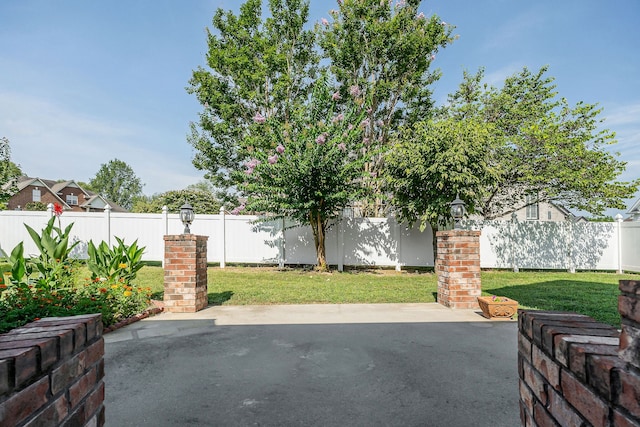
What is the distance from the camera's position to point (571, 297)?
6492 millimetres

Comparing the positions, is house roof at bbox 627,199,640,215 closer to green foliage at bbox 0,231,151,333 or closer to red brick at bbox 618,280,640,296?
red brick at bbox 618,280,640,296

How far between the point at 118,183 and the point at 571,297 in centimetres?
5880

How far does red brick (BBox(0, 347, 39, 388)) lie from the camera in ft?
2.87

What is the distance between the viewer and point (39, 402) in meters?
0.97

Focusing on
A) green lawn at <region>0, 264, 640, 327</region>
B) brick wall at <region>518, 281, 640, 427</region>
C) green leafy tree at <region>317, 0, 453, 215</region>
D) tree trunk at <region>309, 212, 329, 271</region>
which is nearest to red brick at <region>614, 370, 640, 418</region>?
brick wall at <region>518, 281, 640, 427</region>

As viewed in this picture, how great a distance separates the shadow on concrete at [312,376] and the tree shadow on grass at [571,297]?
77.1 inches

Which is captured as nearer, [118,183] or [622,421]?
[622,421]

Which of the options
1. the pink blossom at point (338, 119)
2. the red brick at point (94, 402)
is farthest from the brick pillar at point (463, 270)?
the pink blossom at point (338, 119)

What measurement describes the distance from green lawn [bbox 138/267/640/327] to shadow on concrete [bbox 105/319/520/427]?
6.60 ft

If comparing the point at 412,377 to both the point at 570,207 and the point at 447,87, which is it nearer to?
the point at 570,207

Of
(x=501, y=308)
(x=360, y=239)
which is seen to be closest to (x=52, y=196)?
(x=360, y=239)

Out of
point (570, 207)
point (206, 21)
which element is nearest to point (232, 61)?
point (206, 21)

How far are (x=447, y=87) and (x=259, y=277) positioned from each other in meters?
12.0

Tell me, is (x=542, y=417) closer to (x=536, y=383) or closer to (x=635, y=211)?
(x=536, y=383)
